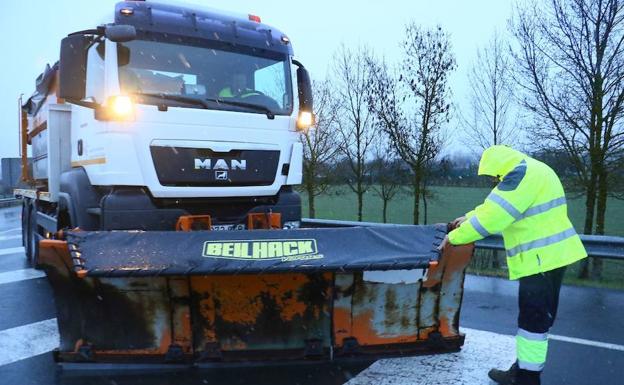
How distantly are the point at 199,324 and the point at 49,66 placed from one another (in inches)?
189

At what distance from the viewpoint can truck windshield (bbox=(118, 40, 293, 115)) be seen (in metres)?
4.61

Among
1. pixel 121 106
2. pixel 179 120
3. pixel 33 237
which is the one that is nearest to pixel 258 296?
pixel 179 120

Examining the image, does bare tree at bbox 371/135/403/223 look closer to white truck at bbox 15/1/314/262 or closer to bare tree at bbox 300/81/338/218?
bare tree at bbox 300/81/338/218

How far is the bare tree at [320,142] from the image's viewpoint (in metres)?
19.0

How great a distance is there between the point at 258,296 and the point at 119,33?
2.55m

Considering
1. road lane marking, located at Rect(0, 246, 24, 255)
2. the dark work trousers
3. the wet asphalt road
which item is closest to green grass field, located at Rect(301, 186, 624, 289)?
the wet asphalt road

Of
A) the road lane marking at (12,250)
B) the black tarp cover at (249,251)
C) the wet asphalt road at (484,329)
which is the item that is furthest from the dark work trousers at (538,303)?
the road lane marking at (12,250)

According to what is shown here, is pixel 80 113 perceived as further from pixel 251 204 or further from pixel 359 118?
pixel 359 118

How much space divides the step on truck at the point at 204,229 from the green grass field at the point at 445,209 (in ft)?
14.7

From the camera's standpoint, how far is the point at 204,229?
15.5 feet

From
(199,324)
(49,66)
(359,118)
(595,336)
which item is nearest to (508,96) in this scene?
(359,118)

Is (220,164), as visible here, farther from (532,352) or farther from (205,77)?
(532,352)

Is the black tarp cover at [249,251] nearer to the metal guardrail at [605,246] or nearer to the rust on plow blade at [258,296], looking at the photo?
the rust on plow blade at [258,296]

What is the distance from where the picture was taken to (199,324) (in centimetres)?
377
